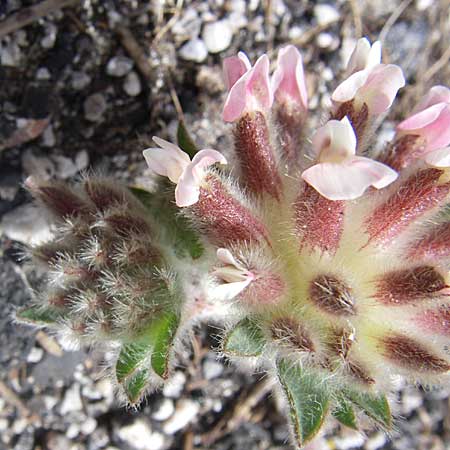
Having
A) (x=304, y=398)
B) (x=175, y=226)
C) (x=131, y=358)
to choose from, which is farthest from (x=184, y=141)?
(x=304, y=398)

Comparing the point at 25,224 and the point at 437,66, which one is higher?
the point at 437,66


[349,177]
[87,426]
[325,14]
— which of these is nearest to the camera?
[349,177]

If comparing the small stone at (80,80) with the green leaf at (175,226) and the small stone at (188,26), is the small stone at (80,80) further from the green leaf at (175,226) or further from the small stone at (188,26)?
the green leaf at (175,226)

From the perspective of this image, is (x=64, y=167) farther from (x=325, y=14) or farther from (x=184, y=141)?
(x=325, y=14)

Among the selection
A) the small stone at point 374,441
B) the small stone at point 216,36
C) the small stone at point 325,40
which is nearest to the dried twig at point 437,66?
the small stone at point 325,40

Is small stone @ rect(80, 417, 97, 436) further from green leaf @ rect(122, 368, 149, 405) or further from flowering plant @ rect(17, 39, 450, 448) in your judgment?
green leaf @ rect(122, 368, 149, 405)

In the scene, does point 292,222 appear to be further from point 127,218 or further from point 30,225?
point 30,225

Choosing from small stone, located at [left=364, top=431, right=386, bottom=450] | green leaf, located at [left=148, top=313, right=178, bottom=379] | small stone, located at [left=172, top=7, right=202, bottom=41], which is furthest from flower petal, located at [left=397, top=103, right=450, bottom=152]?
small stone, located at [left=364, top=431, right=386, bottom=450]
